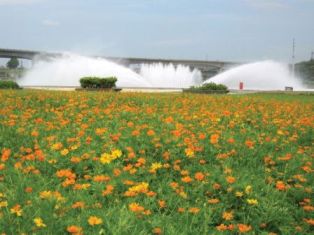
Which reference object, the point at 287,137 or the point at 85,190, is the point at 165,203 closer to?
the point at 85,190

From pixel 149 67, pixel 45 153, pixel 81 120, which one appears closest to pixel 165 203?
pixel 45 153

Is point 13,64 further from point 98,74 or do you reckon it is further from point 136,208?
point 136,208

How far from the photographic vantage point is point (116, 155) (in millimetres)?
5652

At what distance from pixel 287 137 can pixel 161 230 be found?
432 cm

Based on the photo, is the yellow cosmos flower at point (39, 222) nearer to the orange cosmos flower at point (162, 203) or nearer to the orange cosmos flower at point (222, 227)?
the orange cosmos flower at point (162, 203)

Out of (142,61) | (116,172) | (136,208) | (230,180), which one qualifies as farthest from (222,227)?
(142,61)

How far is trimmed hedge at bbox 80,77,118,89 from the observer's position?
94.6 ft

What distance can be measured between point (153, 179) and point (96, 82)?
2421 cm

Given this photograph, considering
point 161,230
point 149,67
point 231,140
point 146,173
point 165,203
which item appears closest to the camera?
point 161,230

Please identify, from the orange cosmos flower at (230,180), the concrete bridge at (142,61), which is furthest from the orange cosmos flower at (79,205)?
the concrete bridge at (142,61)

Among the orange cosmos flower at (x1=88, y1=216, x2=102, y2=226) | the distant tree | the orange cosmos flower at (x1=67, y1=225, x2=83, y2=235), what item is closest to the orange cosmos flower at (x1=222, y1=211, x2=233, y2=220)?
the orange cosmos flower at (x1=88, y1=216, x2=102, y2=226)

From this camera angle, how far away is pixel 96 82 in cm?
2912

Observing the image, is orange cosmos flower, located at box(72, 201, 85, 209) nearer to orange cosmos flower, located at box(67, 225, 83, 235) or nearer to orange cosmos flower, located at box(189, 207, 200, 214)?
orange cosmos flower, located at box(67, 225, 83, 235)

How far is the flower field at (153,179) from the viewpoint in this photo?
13.3 feet
